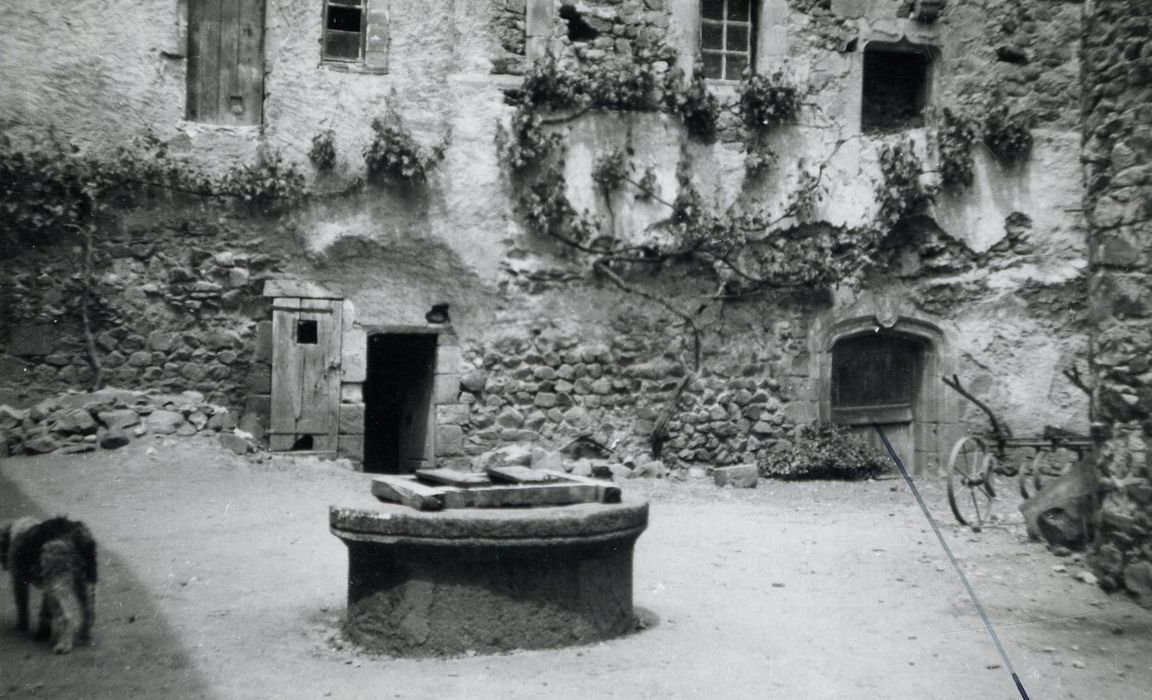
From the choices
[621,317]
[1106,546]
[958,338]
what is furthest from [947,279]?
[1106,546]

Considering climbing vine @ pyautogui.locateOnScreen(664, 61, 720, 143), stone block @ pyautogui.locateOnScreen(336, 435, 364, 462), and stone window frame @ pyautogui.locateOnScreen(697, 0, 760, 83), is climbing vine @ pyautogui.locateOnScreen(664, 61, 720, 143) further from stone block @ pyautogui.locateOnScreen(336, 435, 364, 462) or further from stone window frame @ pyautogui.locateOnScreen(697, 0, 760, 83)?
stone block @ pyautogui.locateOnScreen(336, 435, 364, 462)

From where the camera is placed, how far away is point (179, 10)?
10281 mm

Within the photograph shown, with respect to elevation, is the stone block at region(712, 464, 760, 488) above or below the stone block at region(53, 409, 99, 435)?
below

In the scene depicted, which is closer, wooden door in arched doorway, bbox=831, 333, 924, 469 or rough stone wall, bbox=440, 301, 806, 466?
rough stone wall, bbox=440, 301, 806, 466

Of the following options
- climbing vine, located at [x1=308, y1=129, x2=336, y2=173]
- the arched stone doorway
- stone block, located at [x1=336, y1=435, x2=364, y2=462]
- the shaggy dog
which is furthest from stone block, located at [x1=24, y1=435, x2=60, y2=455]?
the arched stone doorway

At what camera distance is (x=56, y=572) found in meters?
4.44

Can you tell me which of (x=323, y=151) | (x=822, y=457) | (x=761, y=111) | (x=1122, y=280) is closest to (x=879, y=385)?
(x=822, y=457)

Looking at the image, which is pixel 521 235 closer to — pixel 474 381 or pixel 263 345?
pixel 474 381

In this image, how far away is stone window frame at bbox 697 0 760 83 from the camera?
11562mm

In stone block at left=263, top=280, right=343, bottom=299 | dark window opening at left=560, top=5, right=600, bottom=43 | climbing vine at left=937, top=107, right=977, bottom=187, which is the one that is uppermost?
dark window opening at left=560, top=5, right=600, bottom=43

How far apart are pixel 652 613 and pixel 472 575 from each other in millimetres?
1277

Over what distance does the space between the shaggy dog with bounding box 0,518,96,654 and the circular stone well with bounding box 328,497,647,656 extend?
1.12 m

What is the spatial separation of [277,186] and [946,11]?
302 inches

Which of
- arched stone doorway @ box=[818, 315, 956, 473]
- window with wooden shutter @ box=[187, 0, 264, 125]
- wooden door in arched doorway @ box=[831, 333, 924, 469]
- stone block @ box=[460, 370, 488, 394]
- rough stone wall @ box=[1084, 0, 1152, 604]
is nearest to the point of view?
rough stone wall @ box=[1084, 0, 1152, 604]
